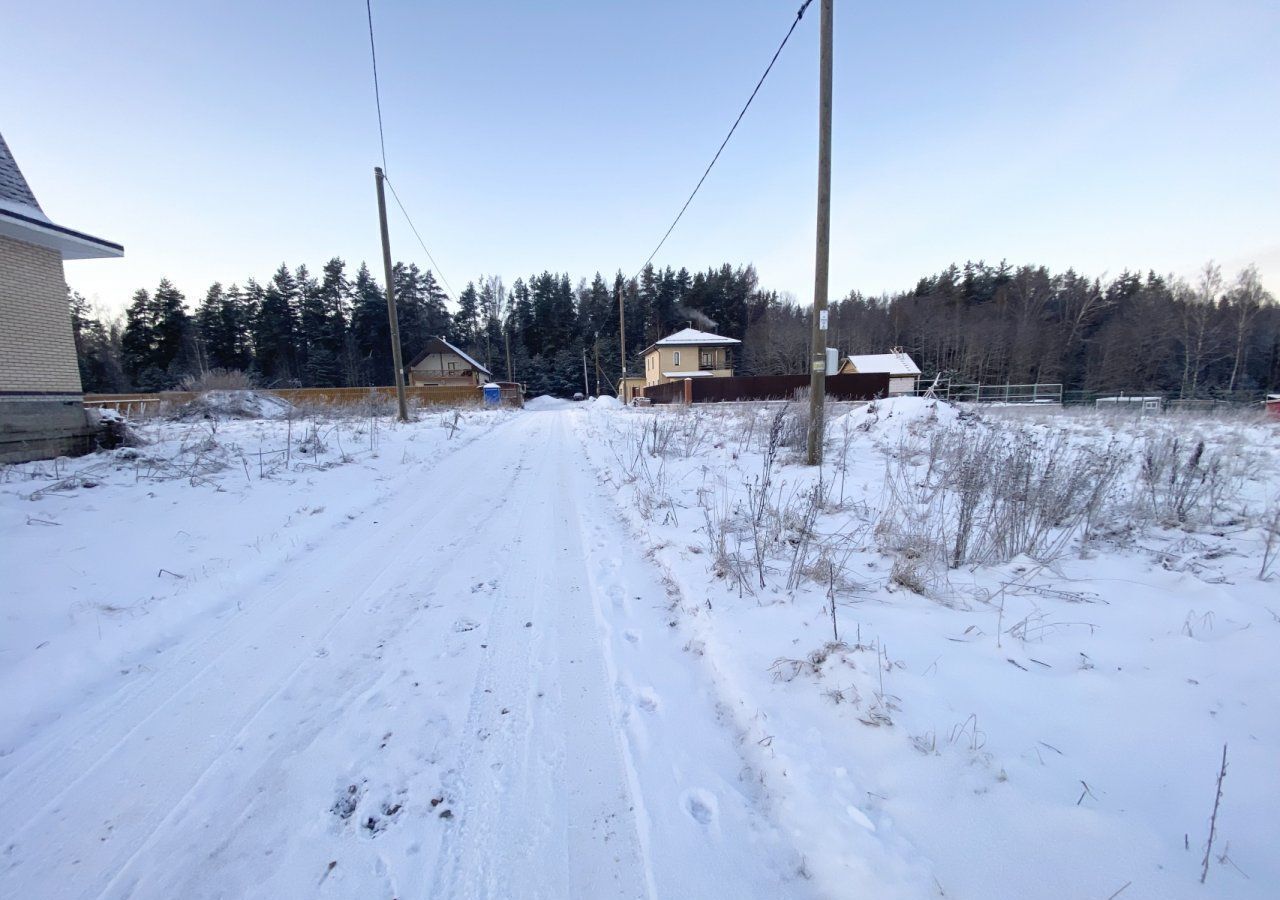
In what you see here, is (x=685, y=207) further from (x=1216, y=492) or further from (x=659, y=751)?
(x=659, y=751)

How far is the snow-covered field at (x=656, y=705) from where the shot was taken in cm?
153

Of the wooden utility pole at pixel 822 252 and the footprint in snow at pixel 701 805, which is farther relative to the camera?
the wooden utility pole at pixel 822 252

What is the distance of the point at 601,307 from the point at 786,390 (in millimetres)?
39541

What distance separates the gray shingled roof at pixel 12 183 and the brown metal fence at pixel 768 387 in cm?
2449

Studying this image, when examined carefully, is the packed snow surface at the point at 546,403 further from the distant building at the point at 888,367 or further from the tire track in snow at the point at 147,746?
the tire track in snow at the point at 147,746

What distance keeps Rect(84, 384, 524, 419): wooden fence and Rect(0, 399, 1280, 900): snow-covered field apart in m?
17.0

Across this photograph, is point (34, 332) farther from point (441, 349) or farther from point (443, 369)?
point (441, 349)

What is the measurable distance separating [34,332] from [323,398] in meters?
20.3

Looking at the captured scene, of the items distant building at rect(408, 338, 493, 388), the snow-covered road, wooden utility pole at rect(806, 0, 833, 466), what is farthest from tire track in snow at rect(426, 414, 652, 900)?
distant building at rect(408, 338, 493, 388)

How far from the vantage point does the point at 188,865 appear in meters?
1.58

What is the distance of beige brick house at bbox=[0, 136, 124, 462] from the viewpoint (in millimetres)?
7539

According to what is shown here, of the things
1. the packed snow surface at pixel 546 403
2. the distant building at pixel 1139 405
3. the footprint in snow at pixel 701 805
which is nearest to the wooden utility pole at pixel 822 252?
the footprint in snow at pixel 701 805

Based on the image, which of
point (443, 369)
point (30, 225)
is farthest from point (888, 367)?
point (30, 225)

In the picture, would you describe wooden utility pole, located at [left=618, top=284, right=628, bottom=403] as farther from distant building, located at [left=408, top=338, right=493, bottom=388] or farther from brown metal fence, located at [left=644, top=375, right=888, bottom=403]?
distant building, located at [left=408, top=338, right=493, bottom=388]
